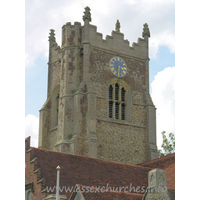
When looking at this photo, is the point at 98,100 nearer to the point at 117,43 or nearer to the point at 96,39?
the point at 96,39

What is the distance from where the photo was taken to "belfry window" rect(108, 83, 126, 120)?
3288 centimetres

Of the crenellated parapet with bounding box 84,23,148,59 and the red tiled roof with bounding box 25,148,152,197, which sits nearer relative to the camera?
the red tiled roof with bounding box 25,148,152,197

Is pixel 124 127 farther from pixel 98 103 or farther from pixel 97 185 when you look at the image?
pixel 97 185

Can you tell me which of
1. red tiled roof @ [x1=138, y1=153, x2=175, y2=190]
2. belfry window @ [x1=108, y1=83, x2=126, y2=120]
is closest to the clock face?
belfry window @ [x1=108, y1=83, x2=126, y2=120]

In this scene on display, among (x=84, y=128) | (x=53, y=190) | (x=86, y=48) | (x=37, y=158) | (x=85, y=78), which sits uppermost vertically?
(x=86, y=48)

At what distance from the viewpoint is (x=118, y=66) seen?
3400 centimetres

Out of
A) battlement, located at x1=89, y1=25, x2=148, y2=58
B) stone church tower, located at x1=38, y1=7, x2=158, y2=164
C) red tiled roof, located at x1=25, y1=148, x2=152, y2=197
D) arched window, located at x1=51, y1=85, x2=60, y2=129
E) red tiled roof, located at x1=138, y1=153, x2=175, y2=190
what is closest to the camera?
red tiled roof, located at x1=25, y1=148, x2=152, y2=197

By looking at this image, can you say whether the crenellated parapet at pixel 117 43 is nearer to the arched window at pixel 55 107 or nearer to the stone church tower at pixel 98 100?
the stone church tower at pixel 98 100

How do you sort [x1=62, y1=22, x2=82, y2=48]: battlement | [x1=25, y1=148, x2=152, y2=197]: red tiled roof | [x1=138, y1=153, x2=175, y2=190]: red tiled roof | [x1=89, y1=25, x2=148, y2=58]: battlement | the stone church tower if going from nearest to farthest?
1. [x1=25, y1=148, x2=152, y2=197]: red tiled roof
2. [x1=138, y1=153, x2=175, y2=190]: red tiled roof
3. the stone church tower
4. [x1=62, y1=22, x2=82, y2=48]: battlement
5. [x1=89, y1=25, x2=148, y2=58]: battlement

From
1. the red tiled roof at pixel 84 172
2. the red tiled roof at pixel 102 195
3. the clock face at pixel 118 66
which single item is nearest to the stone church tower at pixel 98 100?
the clock face at pixel 118 66

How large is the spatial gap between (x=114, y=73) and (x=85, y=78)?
2.54 m

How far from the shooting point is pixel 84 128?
30.9m

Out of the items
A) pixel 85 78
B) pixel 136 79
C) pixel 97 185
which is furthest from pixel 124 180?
pixel 136 79

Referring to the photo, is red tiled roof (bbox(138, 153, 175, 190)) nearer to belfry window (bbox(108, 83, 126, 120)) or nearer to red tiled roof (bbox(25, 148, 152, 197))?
red tiled roof (bbox(25, 148, 152, 197))
